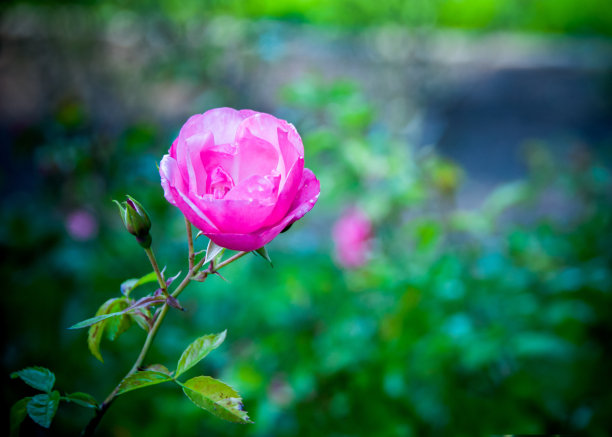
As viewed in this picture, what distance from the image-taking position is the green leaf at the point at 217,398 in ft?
1.35

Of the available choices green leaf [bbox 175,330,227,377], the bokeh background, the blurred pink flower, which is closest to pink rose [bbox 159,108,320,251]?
green leaf [bbox 175,330,227,377]

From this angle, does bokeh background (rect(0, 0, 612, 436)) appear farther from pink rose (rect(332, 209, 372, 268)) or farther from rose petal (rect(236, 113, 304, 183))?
rose petal (rect(236, 113, 304, 183))

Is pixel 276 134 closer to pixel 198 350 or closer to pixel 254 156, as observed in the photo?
pixel 254 156

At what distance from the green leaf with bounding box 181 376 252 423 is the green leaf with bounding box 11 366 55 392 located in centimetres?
13

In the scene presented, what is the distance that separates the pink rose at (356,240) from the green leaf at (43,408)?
46.4 inches

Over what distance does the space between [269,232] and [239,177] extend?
0.08m

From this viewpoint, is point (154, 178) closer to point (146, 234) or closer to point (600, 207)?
point (146, 234)

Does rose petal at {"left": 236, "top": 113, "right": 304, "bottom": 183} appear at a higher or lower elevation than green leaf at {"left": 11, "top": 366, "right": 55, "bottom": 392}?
higher

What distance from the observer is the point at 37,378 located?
0.45 metres

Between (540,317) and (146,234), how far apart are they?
3.24 feet

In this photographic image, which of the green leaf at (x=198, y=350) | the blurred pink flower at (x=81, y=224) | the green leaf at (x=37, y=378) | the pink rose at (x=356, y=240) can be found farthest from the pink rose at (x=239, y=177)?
the blurred pink flower at (x=81, y=224)

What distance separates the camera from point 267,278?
150cm

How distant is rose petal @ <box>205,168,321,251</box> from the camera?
0.38 meters

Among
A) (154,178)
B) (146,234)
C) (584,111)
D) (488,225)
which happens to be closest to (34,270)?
(154,178)
